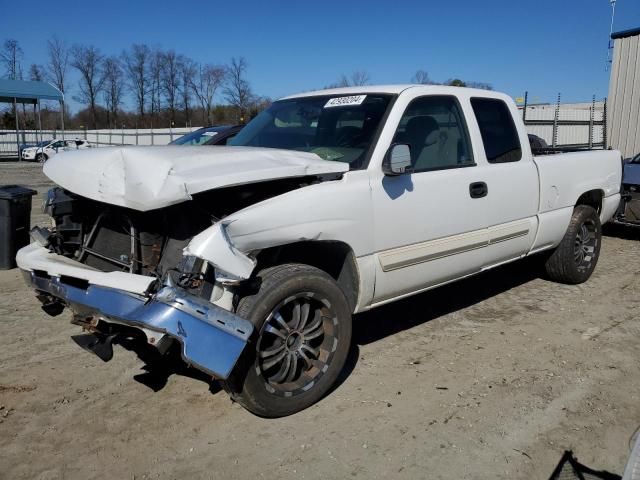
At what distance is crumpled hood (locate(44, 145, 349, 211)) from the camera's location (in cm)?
288

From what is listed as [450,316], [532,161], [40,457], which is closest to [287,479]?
[40,457]

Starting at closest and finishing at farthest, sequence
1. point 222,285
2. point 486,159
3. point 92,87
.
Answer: point 222,285
point 486,159
point 92,87

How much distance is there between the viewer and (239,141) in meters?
4.58

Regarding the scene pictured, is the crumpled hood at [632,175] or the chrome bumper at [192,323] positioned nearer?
the chrome bumper at [192,323]

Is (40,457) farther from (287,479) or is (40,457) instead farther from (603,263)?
(603,263)

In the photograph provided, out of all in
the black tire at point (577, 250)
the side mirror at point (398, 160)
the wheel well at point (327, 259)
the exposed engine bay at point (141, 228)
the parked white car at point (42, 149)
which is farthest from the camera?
the parked white car at point (42, 149)

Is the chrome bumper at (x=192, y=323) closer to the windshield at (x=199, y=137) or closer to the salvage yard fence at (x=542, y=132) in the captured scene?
the salvage yard fence at (x=542, y=132)

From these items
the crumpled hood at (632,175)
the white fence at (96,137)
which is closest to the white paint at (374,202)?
the crumpled hood at (632,175)

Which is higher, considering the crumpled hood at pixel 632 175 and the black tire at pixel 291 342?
→ the crumpled hood at pixel 632 175

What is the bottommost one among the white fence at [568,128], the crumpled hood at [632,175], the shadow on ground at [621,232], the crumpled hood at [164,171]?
the shadow on ground at [621,232]

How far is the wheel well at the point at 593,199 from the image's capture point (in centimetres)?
591

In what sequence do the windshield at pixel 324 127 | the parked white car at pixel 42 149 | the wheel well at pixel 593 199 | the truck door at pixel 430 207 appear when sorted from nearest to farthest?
the truck door at pixel 430 207 < the windshield at pixel 324 127 < the wheel well at pixel 593 199 < the parked white car at pixel 42 149

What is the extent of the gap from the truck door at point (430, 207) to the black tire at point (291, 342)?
510mm

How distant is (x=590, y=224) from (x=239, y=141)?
3.90 meters
